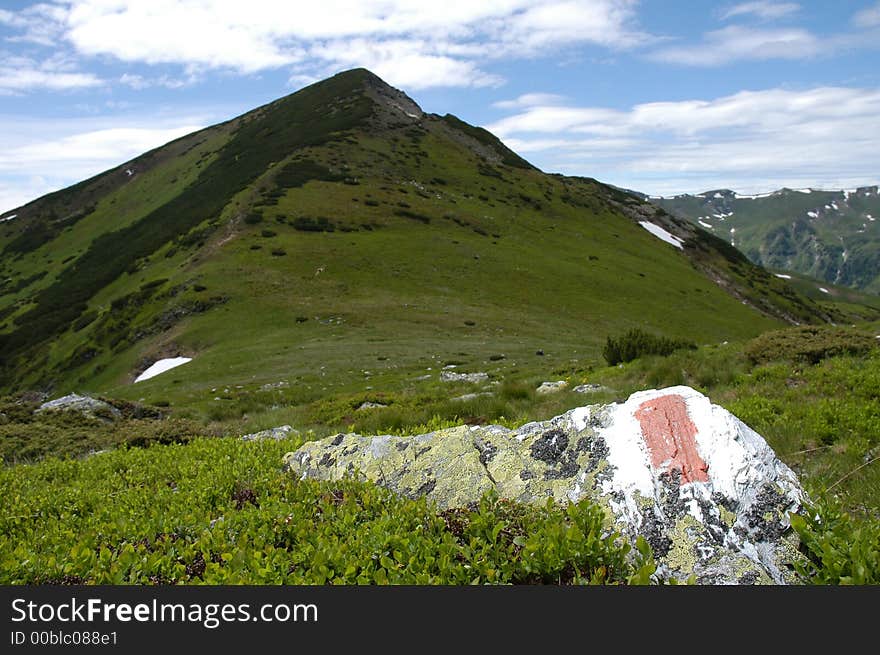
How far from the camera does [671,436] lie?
5.64m

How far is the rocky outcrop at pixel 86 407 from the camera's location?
678 inches

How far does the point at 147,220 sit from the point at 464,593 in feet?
332

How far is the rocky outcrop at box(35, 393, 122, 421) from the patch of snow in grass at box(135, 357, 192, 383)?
1836cm

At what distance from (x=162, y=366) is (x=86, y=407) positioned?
21127 mm

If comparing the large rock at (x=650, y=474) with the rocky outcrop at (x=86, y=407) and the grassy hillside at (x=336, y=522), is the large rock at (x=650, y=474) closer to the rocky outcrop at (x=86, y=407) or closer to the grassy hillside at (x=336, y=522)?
the grassy hillside at (x=336, y=522)

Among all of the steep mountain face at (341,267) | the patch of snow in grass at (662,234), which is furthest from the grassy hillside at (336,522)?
the patch of snow in grass at (662,234)

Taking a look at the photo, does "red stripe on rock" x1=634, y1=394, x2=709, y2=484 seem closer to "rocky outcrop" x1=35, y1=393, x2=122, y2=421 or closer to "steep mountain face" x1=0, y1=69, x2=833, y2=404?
"rocky outcrop" x1=35, y1=393, x2=122, y2=421

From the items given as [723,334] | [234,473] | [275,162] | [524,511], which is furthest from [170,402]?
[275,162]

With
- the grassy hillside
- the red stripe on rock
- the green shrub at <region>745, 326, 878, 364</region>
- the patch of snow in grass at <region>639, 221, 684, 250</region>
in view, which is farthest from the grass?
the patch of snow in grass at <region>639, 221, 684, 250</region>

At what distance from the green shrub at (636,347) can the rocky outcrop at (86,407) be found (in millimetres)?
16764

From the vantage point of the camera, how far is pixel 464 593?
396 cm

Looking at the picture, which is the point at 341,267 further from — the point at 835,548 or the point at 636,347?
the point at 835,548

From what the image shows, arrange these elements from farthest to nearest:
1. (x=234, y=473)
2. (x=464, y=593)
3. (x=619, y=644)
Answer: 1. (x=234, y=473)
2. (x=464, y=593)
3. (x=619, y=644)

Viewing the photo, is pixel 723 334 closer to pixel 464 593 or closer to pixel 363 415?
pixel 363 415
